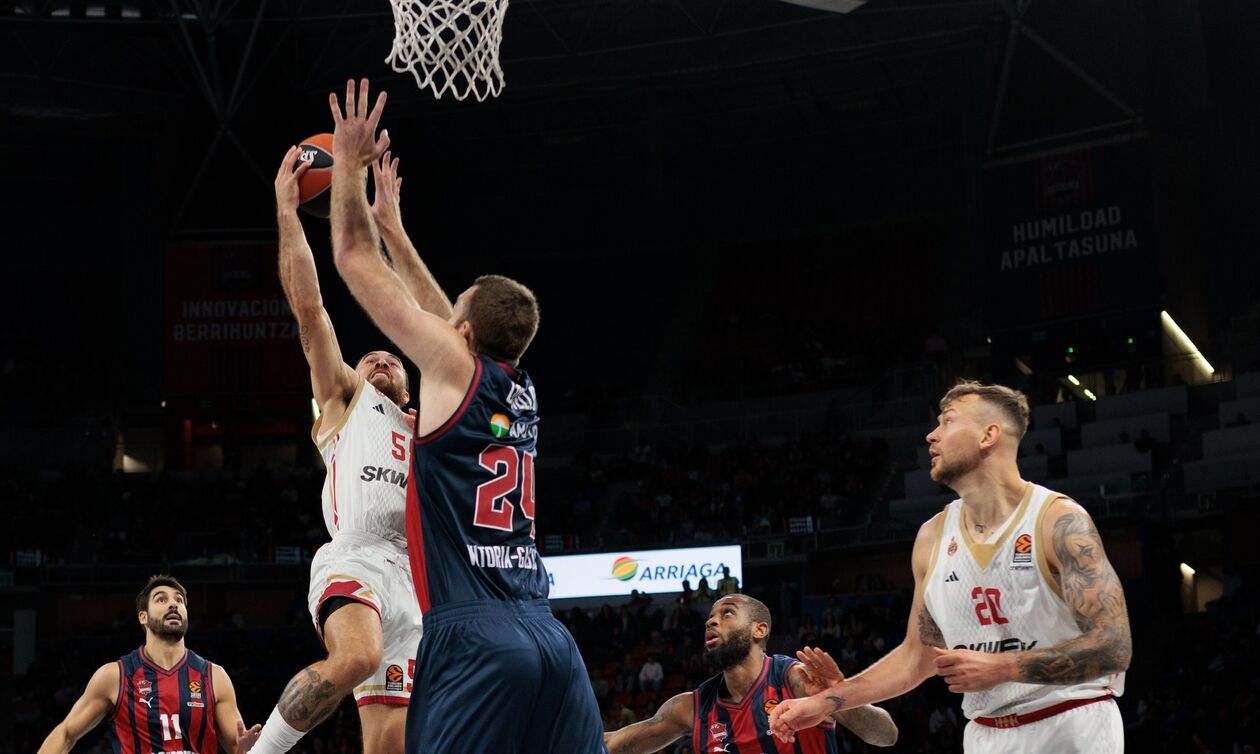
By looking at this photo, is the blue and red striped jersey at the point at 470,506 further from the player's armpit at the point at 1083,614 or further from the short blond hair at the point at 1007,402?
the short blond hair at the point at 1007,402

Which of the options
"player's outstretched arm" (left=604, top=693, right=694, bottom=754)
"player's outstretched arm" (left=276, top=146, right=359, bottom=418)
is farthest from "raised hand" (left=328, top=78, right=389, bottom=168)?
"player's outstretched arm" (left=604, top=693, right=694, bottom=754)

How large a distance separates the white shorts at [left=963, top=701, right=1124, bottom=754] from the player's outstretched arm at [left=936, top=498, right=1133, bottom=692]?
354mm

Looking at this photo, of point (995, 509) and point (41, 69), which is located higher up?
point (41, 69)

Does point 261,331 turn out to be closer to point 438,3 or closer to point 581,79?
point 581,79

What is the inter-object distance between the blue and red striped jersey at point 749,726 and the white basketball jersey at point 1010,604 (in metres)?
2.35

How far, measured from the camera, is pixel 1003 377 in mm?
28062

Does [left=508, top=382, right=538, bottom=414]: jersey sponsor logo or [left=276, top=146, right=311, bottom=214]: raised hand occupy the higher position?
[left=276, top=146, right=311, bottom=214]: raised hand

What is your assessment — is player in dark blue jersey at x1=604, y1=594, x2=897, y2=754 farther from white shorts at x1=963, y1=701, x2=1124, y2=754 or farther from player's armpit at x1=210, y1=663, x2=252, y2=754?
player's armpit at x1=210, y1=663, x2=252, y2=754

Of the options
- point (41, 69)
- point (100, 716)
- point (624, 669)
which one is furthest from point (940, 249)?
point (100, 716)

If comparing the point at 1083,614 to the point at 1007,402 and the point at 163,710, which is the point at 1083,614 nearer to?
the point at 1007,402

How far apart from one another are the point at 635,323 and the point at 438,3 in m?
25.4

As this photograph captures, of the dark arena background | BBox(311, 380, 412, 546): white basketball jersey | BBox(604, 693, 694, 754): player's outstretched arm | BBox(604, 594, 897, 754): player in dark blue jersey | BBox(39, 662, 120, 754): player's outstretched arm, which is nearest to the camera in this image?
BBox(311, 380, 412, 546): white basketball jersey

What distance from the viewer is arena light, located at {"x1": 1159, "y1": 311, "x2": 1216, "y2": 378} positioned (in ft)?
86.1

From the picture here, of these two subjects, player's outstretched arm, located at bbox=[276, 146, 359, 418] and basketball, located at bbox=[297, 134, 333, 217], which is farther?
basketball, located at bbox=[297, 134, 333, 217]
